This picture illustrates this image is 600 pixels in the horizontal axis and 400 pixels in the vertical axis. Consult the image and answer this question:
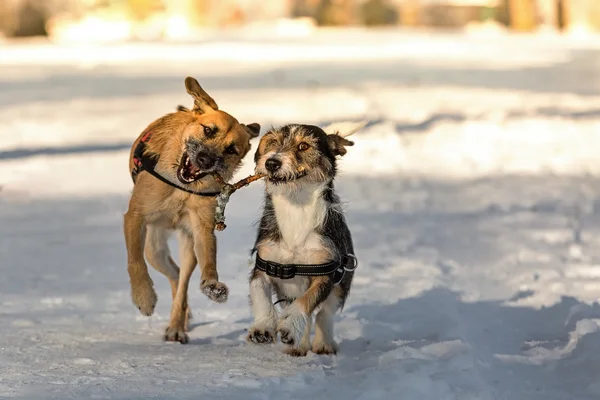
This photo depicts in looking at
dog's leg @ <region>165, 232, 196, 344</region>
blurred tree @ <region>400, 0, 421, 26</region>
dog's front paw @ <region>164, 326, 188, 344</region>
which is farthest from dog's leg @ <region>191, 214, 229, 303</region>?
blurred tree @ <region>400, 0, 421, 26</region>

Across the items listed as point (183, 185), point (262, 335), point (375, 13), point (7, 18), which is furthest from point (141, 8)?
point (262, 335)

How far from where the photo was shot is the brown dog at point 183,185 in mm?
7156

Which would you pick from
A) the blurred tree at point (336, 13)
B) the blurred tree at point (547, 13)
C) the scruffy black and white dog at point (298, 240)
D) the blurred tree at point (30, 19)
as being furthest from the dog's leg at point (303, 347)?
the blurred tree at point (336, 13)

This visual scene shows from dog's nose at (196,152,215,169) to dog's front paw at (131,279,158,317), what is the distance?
2.56 feet

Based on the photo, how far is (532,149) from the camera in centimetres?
1852

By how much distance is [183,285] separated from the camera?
25.4ft

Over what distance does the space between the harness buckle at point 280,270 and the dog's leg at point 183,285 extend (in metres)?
0.92

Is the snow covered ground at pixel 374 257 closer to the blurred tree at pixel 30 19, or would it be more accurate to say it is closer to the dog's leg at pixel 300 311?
the dog's leg at pixel 300 311

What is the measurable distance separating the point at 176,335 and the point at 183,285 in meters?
0.38

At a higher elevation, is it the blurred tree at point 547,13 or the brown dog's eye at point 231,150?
the brown dog's eye at point 231,150

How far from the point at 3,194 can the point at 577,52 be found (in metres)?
36.1

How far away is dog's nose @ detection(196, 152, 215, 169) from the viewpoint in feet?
23.0

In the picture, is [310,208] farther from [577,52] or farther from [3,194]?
[577,52]

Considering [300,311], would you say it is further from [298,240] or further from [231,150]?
[231,150]
